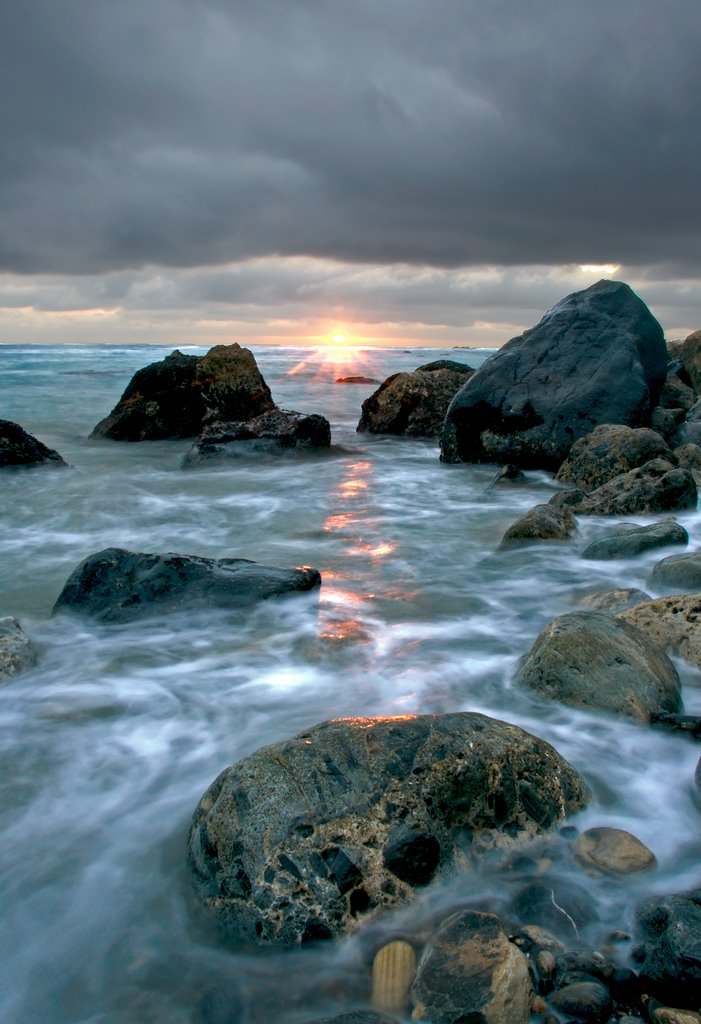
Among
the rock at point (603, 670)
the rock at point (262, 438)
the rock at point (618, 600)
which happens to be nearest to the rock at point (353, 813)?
the rock at point (603, 670)


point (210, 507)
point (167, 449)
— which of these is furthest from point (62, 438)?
point (210, 507)

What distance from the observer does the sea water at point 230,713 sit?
2.36m

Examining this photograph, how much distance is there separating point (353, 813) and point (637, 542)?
183 inches

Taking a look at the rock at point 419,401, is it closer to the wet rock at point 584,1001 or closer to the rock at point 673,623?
the rock at point 673,623

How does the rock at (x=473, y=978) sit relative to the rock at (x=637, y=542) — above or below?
below

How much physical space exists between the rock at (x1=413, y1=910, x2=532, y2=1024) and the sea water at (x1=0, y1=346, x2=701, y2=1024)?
8.8 inches

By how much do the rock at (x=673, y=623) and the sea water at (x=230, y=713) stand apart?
0.69ft

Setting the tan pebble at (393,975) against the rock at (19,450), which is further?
the rock at (19,450)

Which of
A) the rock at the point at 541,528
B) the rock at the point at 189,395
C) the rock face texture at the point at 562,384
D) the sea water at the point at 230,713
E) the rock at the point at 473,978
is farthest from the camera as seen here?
the rock at the point at 189,395

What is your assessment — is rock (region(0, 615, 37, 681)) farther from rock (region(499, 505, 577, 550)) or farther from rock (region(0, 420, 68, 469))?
rock (region(0, 420, 68, 469))

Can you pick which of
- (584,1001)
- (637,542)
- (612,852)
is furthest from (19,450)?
(584,1001)

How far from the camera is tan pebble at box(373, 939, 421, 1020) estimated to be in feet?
7.12

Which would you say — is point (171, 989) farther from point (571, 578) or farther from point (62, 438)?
point (62, 438)

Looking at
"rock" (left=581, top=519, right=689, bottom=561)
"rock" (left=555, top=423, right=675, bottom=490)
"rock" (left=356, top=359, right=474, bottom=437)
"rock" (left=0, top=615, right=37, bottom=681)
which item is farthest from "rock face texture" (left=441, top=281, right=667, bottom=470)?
"rock" (left=0, top=615, right=37, bottom=681)
